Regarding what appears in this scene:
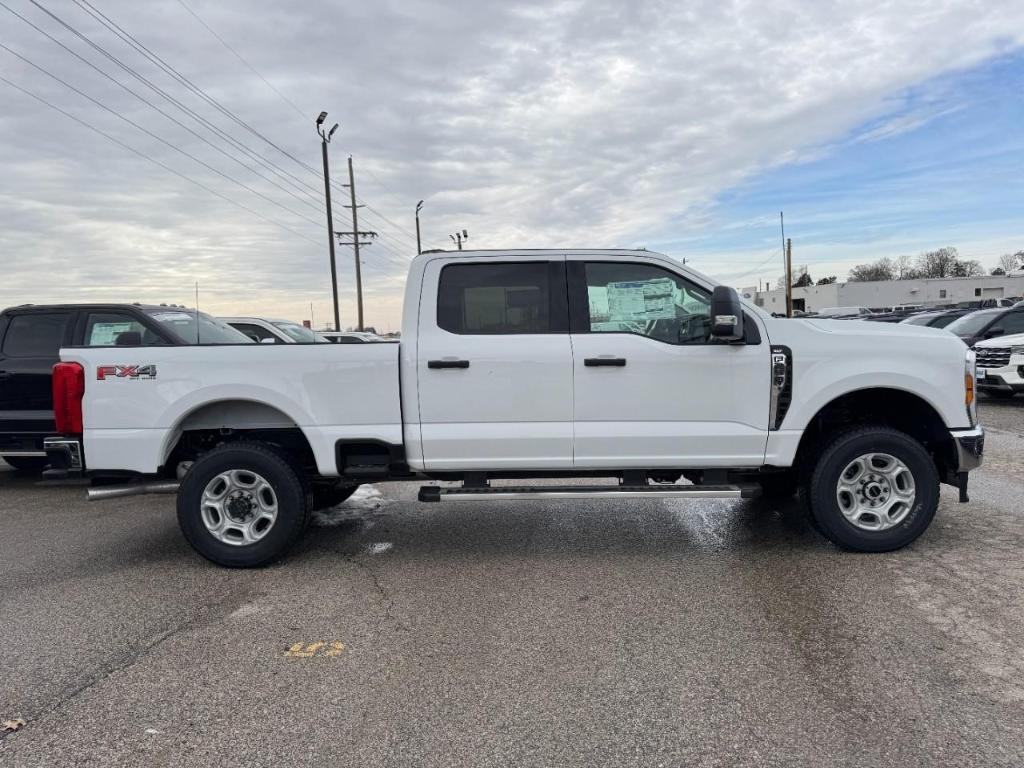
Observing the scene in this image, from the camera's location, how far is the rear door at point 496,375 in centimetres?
494

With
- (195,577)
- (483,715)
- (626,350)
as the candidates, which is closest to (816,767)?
(483,715)

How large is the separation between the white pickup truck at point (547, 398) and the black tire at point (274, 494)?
14 mm

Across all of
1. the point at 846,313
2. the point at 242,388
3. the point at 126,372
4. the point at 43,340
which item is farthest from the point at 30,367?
the point at 846,313

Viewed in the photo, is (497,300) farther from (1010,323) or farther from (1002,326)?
(1010,323)

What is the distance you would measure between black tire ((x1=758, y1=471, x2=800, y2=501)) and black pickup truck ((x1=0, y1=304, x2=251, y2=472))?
5160mm

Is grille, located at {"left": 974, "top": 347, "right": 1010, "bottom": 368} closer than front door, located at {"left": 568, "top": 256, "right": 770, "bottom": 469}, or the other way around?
front door, located at {"left": 568, "top": 256, "right": 770, "bottom": 469}

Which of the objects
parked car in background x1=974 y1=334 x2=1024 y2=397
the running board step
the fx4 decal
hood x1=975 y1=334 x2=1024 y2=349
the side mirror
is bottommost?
the running board step

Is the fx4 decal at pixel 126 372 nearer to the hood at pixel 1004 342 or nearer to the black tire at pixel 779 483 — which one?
Answer: the black tire at pixel 779 483

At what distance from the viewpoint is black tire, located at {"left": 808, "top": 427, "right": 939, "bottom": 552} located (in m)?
4.96

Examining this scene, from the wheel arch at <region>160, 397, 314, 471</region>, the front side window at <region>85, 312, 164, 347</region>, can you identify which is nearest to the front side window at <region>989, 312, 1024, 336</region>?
the wheel arch at <region>160, 397, 314, 471</region>

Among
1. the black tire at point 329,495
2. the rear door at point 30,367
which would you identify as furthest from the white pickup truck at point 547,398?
the rear door at point 30,367

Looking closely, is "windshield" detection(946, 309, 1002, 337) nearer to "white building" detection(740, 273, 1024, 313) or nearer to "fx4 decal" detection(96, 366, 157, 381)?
"fx4 decal" detection(96, 366, 157, 381)

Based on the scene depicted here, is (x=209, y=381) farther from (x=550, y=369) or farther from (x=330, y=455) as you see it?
(x=550, y=369)

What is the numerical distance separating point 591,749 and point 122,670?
91.2 inches
